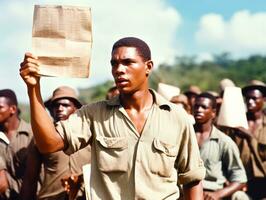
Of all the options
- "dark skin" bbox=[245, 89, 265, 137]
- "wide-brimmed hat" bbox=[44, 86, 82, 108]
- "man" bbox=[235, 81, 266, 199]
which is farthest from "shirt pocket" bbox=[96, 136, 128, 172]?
"dark skin" bbox=[245, 89, 265, 137]

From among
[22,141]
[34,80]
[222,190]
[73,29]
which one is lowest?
[222,190]

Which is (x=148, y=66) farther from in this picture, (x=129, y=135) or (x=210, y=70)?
(x=210, y=70)

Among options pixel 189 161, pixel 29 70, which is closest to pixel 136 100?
pixel 189 161

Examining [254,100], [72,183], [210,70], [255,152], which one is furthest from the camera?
[210,70]

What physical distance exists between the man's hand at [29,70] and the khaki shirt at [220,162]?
434 centimetres

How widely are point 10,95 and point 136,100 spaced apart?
14.6 ft

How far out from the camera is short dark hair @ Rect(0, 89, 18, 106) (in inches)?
344

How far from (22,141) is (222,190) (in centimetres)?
219

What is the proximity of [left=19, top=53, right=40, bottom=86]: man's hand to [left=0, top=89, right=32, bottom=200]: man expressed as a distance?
3.20m

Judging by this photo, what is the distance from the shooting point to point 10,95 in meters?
8.88

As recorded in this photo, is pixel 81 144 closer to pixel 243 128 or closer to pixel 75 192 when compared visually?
pixel 75 192

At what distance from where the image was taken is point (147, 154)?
14.7ft

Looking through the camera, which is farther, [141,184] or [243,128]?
[243,128]

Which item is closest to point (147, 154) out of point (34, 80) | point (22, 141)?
point (34, 80)
